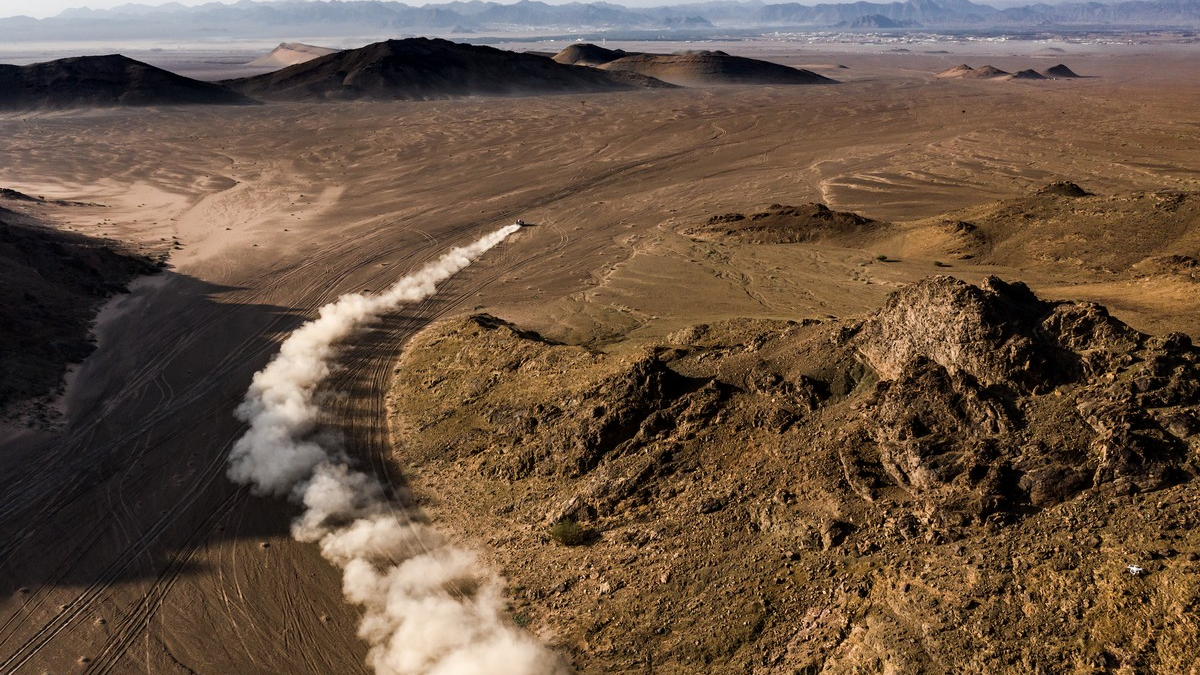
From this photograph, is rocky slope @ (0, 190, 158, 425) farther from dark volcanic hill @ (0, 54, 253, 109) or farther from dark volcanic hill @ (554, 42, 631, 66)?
dark volcanic hill @ (554, 42, 631, 66)

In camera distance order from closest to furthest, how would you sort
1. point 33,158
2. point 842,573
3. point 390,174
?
point 842,573 → point 390,174 → point 33,158

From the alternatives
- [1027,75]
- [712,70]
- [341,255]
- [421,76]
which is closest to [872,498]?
[341,255]

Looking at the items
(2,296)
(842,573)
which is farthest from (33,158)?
(842,573)

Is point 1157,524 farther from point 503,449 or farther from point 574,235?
point 574,235

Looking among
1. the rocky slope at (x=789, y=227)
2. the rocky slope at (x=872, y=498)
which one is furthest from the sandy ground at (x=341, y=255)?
the rocky slope at (x=872, y=498)

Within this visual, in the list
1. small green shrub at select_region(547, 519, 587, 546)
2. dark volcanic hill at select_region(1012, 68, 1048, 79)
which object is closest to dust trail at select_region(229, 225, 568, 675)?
small green shrub at select_region(547, 519, 587, 546)

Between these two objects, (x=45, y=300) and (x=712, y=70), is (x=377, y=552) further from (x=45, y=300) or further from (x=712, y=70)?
(x=712, y=70)

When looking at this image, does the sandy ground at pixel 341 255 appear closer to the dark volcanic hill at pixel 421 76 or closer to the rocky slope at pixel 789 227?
the rocky slope at pixel 789 227
